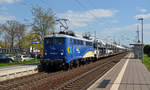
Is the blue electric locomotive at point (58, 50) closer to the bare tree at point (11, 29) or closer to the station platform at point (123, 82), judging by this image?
the station platform at point (123, 82)

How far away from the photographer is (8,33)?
51312 mm

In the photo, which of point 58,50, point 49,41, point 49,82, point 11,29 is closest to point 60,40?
point 58,50

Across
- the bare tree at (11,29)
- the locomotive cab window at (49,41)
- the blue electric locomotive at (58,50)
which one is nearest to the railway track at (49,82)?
the blue electric locomotive at (58,50)

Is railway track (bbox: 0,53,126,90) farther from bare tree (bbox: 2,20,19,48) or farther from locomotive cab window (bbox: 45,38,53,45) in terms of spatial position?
bare tree (bbox: 2,20,19,48)

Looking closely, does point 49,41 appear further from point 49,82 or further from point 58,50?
point 49,82

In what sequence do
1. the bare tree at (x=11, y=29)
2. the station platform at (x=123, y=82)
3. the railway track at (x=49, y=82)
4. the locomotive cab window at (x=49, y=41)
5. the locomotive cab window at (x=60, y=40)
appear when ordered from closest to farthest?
the station platform at (x=123, y=82), the railway track at (x=49, y=82), the locomotive cab window at (x=60, y=40), the locomotive cab window at (x=49, y=41), the bare tree at (x=11, y=29)

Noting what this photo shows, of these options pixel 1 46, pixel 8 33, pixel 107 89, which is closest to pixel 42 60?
pixel 107 89

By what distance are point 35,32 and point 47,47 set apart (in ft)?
54.8

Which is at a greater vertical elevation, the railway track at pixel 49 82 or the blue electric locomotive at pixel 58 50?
the blue electric locomotive at pixel 58 50

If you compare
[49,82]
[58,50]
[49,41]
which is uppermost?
[49,41]

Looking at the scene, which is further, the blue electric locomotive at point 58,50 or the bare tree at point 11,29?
the bare tree at point 11,29

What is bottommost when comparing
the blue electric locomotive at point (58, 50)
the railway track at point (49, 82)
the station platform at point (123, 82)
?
the railway track at point (49, 82)

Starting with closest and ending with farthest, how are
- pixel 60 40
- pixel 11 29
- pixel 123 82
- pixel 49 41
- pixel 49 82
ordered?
pixel 123 82 → pixel 49 82 → pixel 60 40 → pixel 49 41 → pixel 11 29

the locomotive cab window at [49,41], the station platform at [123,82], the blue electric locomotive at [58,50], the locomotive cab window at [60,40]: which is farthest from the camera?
the locomotive cab window at [49,41]
